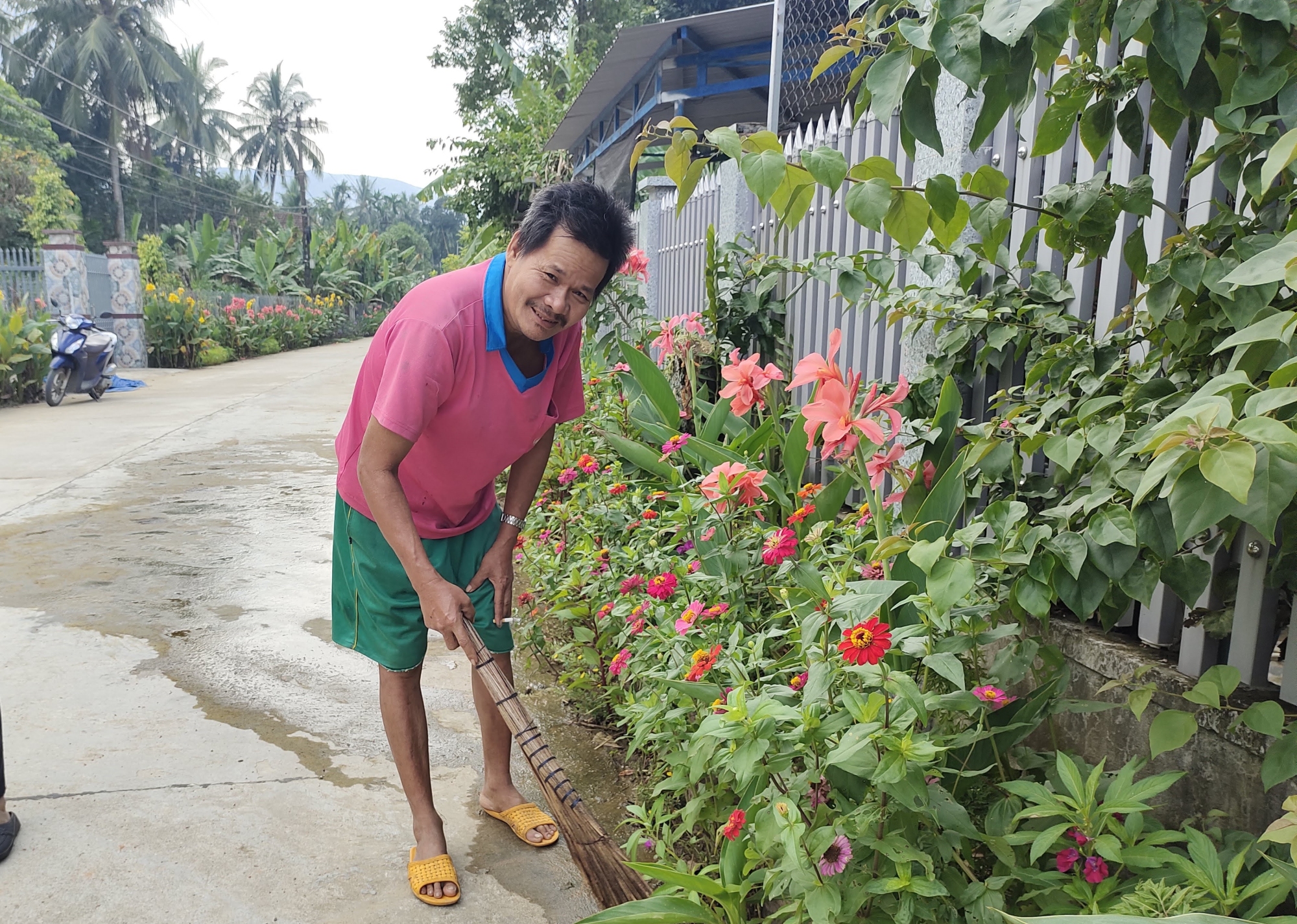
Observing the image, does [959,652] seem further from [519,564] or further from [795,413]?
[519,564]

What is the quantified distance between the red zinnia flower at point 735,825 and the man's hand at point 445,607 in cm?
72

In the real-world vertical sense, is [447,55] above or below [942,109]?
above

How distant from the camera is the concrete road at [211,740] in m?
2.09

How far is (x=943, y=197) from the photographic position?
1.33 meters

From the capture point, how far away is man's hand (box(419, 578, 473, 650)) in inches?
79.0

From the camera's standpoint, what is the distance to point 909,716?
1423 millimetres

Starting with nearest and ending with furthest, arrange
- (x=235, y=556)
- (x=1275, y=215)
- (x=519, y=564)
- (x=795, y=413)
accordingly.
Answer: (x=1275, y=215), (x=795, y=413), (x=519, y=564), (x=235, y=556)

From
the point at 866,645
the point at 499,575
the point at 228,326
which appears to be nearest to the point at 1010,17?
the point at 866,645

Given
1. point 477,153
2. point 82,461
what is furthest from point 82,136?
point 82,461

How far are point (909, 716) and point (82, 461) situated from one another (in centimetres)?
703

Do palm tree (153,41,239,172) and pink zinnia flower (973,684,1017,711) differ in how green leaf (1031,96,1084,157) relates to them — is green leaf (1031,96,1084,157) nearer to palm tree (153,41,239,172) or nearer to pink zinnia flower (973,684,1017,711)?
pink zinnia flower (973,684,1017,711)

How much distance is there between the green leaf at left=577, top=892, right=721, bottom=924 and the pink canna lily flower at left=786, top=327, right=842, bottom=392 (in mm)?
914

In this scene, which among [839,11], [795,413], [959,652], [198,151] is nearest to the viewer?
[959,652]

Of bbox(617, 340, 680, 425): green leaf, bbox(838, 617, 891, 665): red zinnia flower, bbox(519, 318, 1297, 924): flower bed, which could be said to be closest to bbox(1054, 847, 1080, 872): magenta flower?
bbox(519, 318, 1297, 924): flower bed
